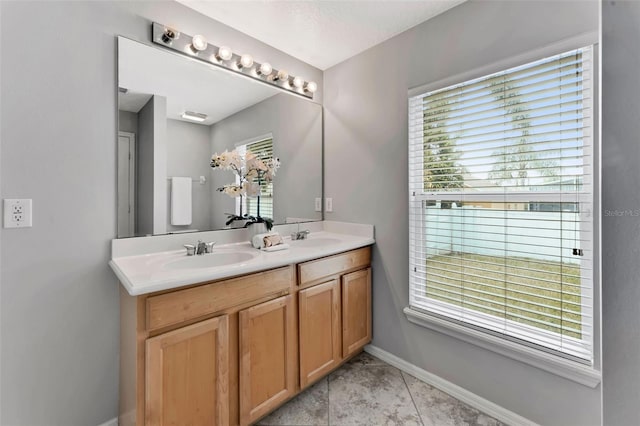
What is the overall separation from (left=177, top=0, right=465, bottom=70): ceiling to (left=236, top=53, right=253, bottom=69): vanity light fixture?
0.61 ft

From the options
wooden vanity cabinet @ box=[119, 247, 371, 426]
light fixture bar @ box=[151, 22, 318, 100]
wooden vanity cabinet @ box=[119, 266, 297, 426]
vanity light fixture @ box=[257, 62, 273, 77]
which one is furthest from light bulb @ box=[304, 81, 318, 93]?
wooden vanity cabinet @ box=[119, 266, 297, 426]

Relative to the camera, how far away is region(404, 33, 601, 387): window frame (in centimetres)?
130

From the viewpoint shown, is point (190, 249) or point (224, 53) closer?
point (190, 249)

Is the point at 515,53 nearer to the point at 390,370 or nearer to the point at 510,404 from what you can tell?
the point at 510,404

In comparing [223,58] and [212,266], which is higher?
[223,58]

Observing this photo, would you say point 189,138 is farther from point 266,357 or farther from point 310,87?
point 266,357

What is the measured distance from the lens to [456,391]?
179cm

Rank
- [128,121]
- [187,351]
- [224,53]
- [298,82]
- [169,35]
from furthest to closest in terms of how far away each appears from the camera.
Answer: [298,82]
[224,53]
[169,35]
[128,121]
[187,351]

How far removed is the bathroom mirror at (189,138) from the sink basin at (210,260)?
9.8 inches

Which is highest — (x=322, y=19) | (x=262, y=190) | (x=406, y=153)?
(x=322, y=19)

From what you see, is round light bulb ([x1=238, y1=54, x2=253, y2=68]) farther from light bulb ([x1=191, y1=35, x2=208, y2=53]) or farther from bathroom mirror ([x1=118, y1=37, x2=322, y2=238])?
light bulb ([x1=191, y1=35, x2=208, y2=53])

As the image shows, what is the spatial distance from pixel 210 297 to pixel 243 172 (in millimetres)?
968

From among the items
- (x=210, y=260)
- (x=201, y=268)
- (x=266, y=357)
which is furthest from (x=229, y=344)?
(x=210, y=260)

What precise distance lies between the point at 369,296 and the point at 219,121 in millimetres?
1659
